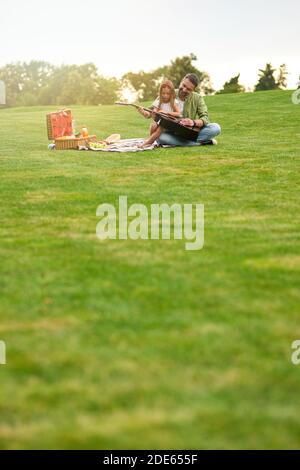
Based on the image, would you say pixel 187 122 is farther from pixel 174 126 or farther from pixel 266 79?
pixel 266 79

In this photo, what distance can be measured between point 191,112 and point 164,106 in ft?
1.91

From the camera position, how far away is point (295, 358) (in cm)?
333

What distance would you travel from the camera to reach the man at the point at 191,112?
13062 millimetres

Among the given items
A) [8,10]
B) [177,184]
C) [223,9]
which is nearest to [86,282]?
[177,184]

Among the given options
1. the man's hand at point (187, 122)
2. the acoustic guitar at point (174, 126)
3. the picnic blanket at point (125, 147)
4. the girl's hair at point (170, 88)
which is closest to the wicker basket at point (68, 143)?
the picnic blanket at point (125, 147)

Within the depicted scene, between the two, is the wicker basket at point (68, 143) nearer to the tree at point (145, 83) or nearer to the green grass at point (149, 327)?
the green grass at point (149, 327)

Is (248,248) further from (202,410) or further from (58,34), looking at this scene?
(58,34)

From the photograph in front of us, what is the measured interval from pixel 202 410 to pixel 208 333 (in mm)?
784

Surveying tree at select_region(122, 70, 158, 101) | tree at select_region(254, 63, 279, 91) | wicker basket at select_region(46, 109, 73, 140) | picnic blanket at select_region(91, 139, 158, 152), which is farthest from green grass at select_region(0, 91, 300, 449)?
tree at select_region(122, 70, 158, 101)

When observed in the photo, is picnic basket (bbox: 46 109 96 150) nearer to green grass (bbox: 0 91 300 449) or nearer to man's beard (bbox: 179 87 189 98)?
man's beard (bbox: 179 87 189 98)

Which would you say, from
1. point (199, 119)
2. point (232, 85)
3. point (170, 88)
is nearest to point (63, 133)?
point (170, 88)

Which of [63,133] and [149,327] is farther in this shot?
[63,133]

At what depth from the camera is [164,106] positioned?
1334cm

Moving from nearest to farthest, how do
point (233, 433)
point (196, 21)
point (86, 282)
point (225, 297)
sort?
point (233, 433)
point (225, 297)
point (86, 282)
point (196, 21)
